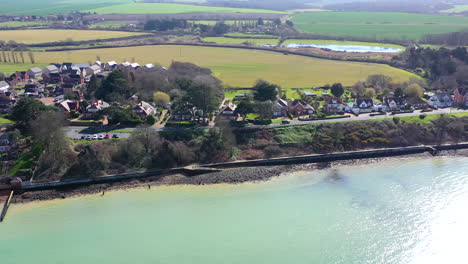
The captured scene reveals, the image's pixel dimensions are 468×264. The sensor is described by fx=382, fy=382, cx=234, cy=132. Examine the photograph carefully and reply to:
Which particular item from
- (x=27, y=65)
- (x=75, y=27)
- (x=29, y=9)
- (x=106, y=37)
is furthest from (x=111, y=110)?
(x=29, y=9)

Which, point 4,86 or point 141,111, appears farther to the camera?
point 4,86

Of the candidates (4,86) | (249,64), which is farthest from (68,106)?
(249,64)

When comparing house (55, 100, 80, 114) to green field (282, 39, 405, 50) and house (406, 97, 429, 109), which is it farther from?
green field (282, 39, 405, 50)

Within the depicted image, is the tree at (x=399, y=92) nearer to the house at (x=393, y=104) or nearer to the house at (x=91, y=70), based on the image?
the house at (x=393, y=104)

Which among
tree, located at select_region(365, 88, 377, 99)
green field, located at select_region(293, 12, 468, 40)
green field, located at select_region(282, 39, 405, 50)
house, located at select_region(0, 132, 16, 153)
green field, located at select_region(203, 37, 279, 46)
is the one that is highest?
green field, located at select_region(293, 12, 468, 40)

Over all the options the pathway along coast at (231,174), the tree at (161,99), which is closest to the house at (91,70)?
the tree at (161,99)

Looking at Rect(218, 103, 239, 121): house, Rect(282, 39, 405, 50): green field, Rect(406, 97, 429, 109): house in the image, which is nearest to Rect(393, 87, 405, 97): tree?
Rect(406, 97, 429, 109): house

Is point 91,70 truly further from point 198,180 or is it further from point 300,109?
point 198,180
